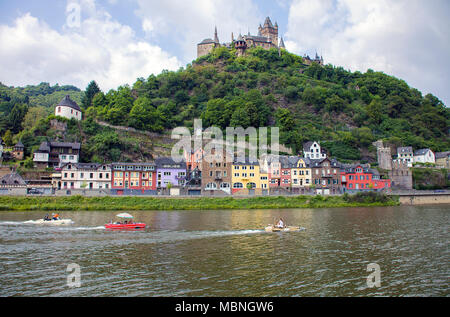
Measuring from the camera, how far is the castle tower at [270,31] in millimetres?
154625

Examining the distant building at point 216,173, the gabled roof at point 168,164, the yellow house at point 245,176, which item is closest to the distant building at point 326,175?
the yellow house at point 245,176

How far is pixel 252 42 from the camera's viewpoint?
149 meters

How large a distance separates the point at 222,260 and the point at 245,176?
46556 millimetres

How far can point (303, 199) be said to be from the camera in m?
60.3

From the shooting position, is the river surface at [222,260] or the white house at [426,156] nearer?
the river surface at [222,260]

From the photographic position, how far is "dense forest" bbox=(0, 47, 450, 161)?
272ft

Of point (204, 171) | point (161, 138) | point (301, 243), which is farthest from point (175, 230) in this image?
point (161, 138)

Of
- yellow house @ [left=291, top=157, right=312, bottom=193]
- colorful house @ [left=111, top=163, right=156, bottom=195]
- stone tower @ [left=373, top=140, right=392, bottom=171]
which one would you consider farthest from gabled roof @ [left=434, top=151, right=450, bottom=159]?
colorful house @ [left=111, top=163, right=156, bottom=195]

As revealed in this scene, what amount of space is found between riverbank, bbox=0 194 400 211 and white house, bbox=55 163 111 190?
10.2 m

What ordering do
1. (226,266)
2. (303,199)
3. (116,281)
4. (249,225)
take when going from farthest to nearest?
1. (303,199)
2. (249,225)
3. (226,266)
4. (116,281)

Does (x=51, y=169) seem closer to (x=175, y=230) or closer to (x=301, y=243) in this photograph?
(x=175, y=230)

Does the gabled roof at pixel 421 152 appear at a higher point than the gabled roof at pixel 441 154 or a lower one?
higher

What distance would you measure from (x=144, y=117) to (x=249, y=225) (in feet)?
191

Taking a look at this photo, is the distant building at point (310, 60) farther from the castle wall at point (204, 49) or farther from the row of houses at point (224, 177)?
the row of houses at point (224, 177)
